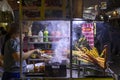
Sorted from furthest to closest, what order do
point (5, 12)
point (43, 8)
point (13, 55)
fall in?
1. point (5, 12)
2. point (13, 55)
3. point (43, 8)

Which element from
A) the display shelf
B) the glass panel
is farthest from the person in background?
the display shelf

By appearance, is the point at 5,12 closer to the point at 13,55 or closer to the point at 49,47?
the point at 13,55

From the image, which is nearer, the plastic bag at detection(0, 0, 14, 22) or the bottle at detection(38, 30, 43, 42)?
the bottle at detection(38, 30, 43, 42)

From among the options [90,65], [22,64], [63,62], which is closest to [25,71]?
[22,64]

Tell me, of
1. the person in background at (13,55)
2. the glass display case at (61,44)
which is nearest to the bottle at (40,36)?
the glass display case at (61,44)

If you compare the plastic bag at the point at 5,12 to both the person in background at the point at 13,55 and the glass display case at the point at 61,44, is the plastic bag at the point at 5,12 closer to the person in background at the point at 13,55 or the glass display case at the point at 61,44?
the person in background at the point at 13,55

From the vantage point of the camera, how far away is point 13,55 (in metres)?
3.85

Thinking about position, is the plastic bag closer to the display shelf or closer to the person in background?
the person in background

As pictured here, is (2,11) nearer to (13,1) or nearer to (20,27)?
(13,1)

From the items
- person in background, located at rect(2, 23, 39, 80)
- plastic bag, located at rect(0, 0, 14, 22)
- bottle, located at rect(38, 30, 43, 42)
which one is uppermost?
plastic bag, located at rect(0, 0, 14, 22)

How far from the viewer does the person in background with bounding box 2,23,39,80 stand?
3.80 m

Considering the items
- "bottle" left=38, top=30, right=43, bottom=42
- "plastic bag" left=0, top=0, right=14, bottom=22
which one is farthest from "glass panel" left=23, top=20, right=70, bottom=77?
"plastic bag" left=0, top=0, right=14, bottom=22

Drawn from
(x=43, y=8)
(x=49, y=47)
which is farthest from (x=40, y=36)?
(x=43, y=8)

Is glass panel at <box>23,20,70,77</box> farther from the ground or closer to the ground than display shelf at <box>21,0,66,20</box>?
closer to the ground
